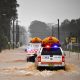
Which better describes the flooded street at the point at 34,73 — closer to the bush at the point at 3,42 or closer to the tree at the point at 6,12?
the bush at the point at 3,42

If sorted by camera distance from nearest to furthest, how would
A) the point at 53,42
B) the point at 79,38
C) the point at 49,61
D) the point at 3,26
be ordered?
the point at 49,61
the point at 53,42
the point at 3,26
the point at 79,38

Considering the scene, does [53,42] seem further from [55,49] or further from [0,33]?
[0,33]

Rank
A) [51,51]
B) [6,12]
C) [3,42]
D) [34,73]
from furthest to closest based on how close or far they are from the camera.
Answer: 1. [6,12]
2. [3,42]
3. [51,51]
4. [34,73]

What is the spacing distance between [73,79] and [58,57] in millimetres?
7268

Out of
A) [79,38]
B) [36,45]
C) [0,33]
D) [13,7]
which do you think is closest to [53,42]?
[36,45]

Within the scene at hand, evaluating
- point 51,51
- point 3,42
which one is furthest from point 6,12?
point 51,51

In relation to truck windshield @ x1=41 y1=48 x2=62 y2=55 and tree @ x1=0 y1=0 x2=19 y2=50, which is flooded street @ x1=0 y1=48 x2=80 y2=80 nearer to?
truck windshield @ x1=41 y1=48 x2=62 y2=55

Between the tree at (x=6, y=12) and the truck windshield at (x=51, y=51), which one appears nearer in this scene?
the truck windshield at (x=51, y=51)

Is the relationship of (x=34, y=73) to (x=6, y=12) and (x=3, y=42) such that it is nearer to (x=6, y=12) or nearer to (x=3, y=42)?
(x=3, y=42)

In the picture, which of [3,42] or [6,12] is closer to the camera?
[3,42]

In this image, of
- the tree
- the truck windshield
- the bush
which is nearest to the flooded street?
the truck windshield

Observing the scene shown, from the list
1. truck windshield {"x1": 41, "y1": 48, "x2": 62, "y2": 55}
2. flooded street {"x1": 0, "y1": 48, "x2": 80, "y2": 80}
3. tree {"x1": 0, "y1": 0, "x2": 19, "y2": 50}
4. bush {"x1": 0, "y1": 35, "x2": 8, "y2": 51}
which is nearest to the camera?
flooded street {"x1": 0, "y1": 48, "x2": 80, "y2": 80}

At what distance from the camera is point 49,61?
94.9ft

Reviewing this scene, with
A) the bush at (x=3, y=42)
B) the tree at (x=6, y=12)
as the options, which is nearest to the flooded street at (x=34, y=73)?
the bush at (x=3, y=42)
